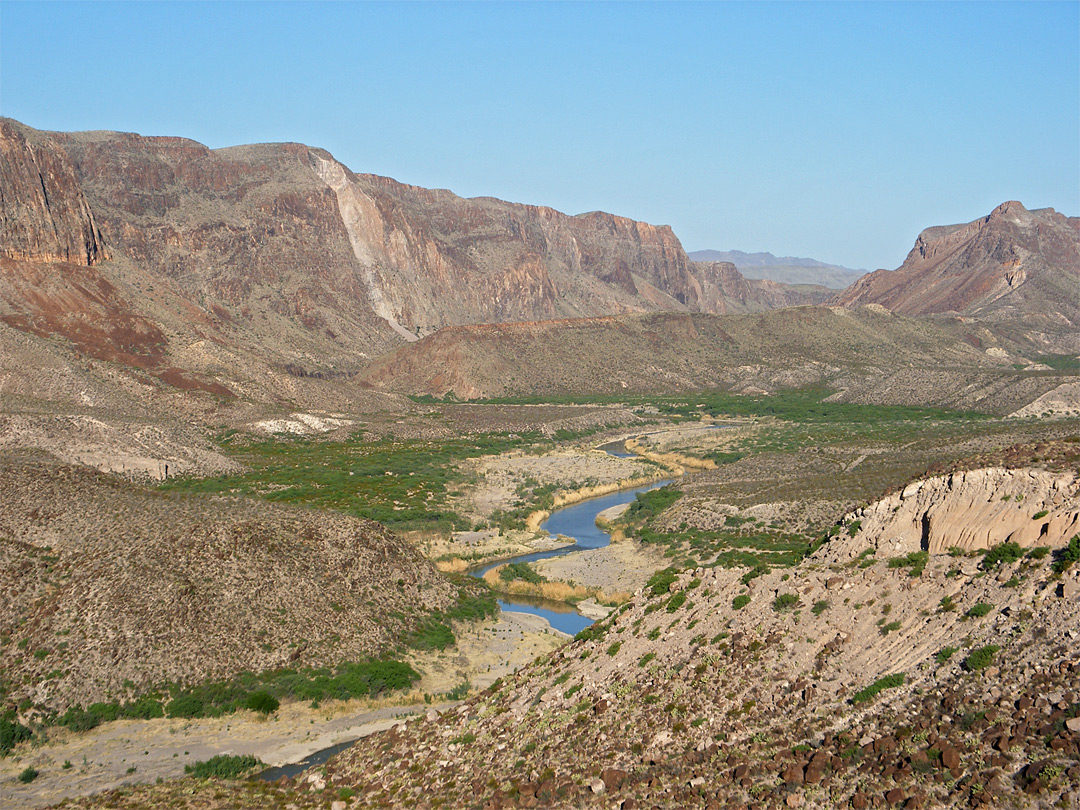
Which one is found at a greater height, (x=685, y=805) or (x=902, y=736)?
(x=902, y=736)

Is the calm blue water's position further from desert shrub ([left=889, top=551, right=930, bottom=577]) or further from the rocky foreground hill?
desert shrub ([left=889, top=551, right=930, bottom=577])

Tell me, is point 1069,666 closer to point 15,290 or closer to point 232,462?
point 232,462

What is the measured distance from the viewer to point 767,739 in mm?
21734

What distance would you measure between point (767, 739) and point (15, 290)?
120m

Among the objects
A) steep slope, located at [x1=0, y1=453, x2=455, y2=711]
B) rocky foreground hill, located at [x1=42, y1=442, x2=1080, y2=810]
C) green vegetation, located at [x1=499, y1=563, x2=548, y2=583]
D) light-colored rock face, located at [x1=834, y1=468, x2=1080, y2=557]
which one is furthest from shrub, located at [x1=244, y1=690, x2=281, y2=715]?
green vegetation, located at [x1=499, y1=563, x2=548, y2=583]

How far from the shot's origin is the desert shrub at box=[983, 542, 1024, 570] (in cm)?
2370

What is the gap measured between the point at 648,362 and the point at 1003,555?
159336 mm

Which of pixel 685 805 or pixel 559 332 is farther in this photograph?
pixel 559 332

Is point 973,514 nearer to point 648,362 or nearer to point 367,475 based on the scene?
point 367,475

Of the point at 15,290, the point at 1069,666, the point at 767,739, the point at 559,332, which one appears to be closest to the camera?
the point at 1069,666

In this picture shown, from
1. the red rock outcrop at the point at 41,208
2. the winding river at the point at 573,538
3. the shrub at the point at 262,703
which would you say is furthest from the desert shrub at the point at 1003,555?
the red rock outcrop at the point at 41,208

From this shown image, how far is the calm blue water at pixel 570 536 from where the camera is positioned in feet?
157

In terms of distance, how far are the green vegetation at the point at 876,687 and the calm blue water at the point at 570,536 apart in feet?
78.5

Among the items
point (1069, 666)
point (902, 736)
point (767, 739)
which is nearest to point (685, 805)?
point (767, 739)
